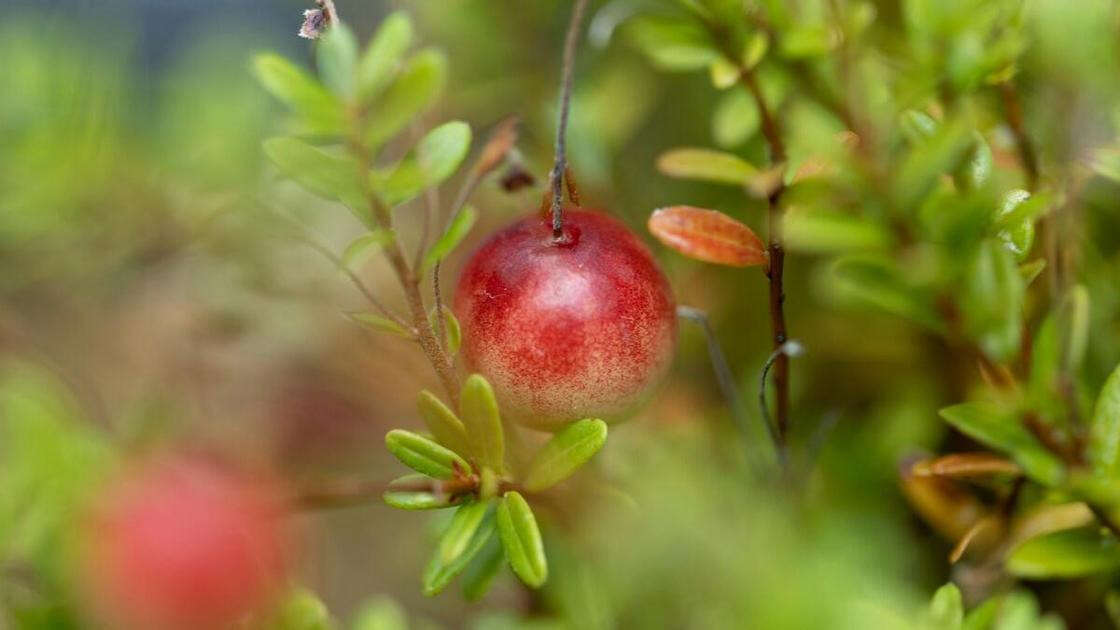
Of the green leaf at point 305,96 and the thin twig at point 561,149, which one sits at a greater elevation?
the green leaf at point 305,96

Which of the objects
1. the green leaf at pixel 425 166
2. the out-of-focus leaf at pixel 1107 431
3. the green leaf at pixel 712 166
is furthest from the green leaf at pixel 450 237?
the out-of-focus leaf at pixel 1107 431

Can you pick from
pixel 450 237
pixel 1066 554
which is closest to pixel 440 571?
pixel 450 237

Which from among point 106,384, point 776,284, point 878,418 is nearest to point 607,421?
point 776,284

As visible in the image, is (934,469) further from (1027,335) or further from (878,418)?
(878,418)

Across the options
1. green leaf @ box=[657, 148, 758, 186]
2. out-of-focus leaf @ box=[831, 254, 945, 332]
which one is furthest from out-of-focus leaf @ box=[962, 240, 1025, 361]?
green leaf @ box=[657, 148, 758, 186]

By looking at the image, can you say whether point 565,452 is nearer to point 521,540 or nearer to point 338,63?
point 521,540

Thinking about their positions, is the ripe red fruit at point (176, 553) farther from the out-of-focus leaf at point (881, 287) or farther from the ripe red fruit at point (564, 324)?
the out-of-focus leaf at point (881, 287)
